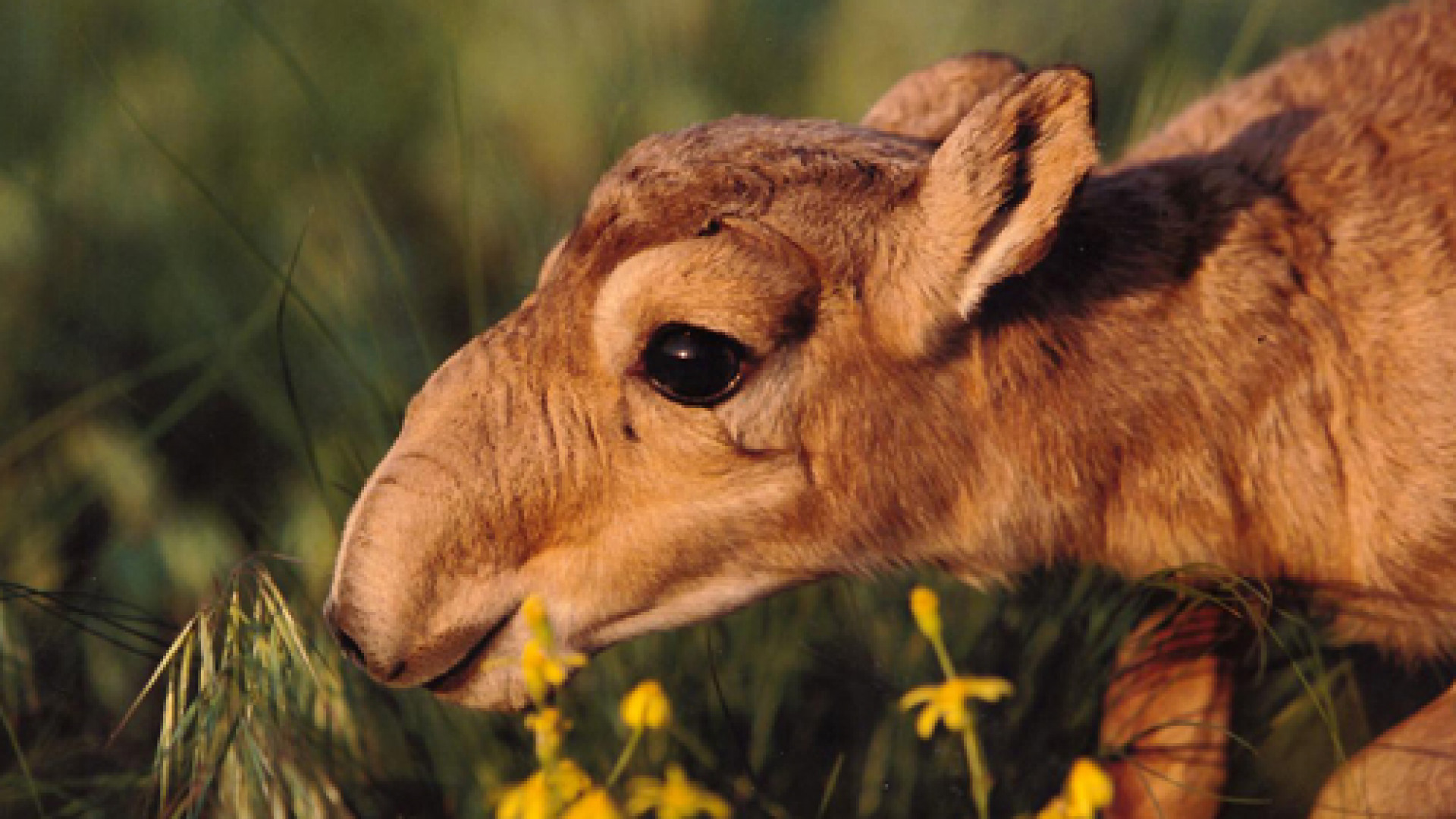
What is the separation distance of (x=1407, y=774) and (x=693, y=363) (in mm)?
1402

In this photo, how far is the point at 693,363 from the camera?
2.84 meters

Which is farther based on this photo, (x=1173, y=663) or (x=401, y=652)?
(x=1173, y=663)

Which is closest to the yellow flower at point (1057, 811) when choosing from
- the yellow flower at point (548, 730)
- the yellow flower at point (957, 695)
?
the yellow flower at point (957, 695)

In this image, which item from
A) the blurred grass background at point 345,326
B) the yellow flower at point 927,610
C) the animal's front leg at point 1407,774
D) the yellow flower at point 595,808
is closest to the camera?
the yellow flower at point 595,808

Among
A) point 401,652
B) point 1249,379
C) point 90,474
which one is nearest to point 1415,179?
point 1249,379

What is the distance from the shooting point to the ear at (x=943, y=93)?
3562 millimetres

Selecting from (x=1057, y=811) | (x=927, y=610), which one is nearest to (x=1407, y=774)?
(x=1057, y=811)

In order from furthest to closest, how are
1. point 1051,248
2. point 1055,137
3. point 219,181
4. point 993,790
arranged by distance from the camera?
point 219,181 → point 993,790 → point 1051,248 → point 1055,137

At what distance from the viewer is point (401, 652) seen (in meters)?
2.89

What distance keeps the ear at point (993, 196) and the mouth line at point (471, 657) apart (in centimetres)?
81

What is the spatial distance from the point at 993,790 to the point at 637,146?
1.50 m

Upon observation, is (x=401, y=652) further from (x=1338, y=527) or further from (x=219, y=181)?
(x=219, y=181)

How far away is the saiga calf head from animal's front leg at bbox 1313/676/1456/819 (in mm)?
811

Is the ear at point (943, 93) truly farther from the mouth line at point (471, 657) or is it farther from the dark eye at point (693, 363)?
the mouth line at point (471, 657)
